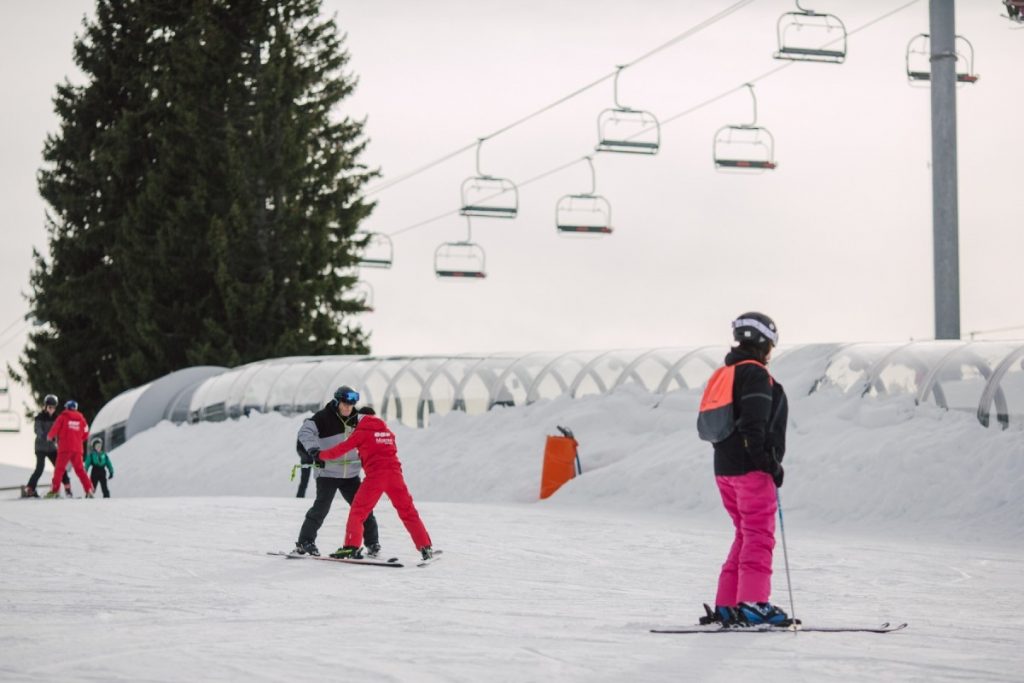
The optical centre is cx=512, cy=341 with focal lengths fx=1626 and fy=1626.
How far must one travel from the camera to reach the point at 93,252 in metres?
52.1

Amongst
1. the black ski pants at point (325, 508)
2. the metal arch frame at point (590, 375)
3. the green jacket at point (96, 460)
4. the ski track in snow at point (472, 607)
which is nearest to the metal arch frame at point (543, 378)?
the metal arch frame at point (590, 375)

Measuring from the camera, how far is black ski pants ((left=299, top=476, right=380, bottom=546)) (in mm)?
13586

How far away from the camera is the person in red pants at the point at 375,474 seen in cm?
1288

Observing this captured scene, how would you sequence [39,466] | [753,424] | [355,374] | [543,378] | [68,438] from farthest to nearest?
[355,374]
[543,378]
[39,466]
[68,438]
[753,424]

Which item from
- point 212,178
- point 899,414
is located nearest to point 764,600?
point 899,414

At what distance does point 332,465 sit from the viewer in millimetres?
13594

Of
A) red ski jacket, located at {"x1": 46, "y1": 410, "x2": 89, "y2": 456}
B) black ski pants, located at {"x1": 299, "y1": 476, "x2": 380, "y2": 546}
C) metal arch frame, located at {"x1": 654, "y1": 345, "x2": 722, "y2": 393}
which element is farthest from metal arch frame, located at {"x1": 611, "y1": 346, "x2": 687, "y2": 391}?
black ski pants, located at {"x1": 299, "y1": 476, "x2": 380, "y2": 546}

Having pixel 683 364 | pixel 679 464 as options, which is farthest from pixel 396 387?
pixel 679 464

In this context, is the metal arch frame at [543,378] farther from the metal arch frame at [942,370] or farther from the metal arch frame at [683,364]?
the metal arch frame at [942,370]

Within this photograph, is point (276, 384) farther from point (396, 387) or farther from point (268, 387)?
point (396, 387)

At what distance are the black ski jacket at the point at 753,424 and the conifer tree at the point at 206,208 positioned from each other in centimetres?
3808

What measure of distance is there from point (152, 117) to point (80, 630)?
43732mm

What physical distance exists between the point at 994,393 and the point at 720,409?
12.7 m

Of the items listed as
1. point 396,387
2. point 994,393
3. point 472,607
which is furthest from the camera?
point 396,387
